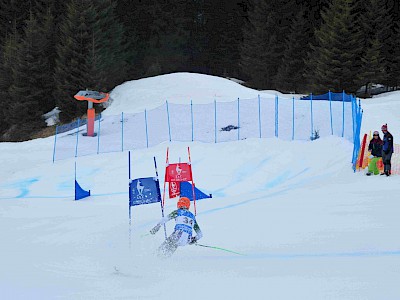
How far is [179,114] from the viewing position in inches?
1160

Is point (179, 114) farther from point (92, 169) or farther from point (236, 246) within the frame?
point (236, 246)

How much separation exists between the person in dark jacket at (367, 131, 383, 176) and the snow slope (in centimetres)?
37

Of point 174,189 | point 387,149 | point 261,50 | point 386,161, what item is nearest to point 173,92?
point 261,50

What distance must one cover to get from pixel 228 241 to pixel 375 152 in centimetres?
695

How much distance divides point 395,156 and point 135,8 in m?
42.7

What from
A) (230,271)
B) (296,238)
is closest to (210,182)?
(296,238)

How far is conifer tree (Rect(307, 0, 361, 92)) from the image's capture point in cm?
3722

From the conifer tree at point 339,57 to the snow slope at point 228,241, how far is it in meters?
19.3

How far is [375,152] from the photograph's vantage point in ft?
46.3

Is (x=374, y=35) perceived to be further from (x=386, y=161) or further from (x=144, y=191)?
(x=144, y=191)

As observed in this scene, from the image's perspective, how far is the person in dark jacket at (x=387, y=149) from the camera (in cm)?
1359

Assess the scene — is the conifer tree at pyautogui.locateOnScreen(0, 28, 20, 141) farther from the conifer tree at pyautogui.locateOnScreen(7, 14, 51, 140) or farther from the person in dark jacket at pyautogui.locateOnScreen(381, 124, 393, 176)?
the person in dark jacket at pyautogui.locateOnScreen(381, 124, 393, 176)

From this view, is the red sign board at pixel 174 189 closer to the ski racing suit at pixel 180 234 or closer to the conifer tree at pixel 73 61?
the ski racing suit at pixel 180 234

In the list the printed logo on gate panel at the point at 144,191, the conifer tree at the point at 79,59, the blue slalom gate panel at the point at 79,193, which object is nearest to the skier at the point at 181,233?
the printed logo on gate panel at the point at 144,191
